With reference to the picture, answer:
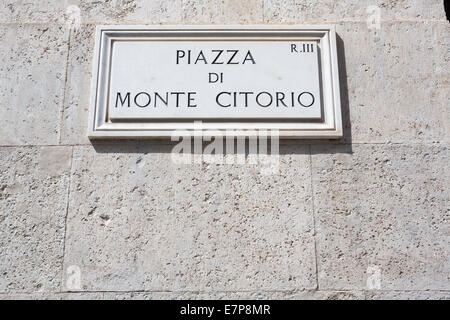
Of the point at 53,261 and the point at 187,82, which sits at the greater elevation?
the point at 187,82

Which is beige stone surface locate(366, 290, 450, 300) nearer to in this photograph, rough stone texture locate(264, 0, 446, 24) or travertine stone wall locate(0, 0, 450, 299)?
travertine stone wall locate(0, 0, 450, 299)

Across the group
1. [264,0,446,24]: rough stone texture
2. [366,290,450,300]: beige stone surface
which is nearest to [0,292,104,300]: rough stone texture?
[366,290,450,300]: beige stone surface

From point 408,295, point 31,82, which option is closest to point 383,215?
point 408,295

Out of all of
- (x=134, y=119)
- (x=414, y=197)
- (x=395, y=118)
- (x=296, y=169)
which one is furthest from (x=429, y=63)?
(x=134, y=119)

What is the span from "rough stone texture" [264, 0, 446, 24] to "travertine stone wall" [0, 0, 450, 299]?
1.1 inches

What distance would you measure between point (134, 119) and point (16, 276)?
43.9 inches

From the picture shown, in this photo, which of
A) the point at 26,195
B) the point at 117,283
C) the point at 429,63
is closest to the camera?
the point at 117,283

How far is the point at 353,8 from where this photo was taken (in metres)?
3.60

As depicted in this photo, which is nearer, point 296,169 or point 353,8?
point 296,169

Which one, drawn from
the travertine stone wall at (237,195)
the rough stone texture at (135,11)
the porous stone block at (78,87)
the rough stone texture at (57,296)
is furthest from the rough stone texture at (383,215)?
the porous stone block at (78,87)

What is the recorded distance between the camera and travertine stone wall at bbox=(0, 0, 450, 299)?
300cm

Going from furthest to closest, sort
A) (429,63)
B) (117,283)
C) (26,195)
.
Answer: (429,63) → (26,195) → (117,283)

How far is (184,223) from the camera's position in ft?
10.2

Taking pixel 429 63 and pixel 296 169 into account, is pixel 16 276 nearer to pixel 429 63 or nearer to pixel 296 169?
pixel 296 169
